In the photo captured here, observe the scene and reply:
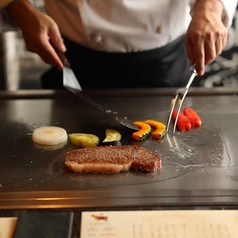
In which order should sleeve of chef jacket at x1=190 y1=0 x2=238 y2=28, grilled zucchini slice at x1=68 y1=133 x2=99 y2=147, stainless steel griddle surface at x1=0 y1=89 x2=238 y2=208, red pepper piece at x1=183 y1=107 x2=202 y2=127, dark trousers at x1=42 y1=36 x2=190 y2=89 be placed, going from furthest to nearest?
dark trousers at x1=42 y1=36 x2=190 y2=89, sleeve of chef jacket at x1=190 y1=0 x2=238 y2=28, red pepper piece at x1=183 y1=107 x2=202 y2=127, grilled zucchini slice at x1=68 y1=133 x2=99 y2=147, stainless steel griddle surface at x1=0 y1=89 x2=238 y2=208

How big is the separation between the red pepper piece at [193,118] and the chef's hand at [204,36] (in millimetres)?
93

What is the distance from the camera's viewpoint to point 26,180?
0.91 metres

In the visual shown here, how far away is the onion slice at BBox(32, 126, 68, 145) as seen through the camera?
105 cm

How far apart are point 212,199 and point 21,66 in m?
1.66

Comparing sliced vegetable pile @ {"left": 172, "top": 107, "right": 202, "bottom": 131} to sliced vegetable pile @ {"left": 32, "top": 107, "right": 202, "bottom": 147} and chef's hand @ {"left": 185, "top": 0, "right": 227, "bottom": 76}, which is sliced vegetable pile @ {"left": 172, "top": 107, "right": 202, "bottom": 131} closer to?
sliced vegetable pile @ {"left": 32, "top": 107, "right": 202, "bottom": 147}

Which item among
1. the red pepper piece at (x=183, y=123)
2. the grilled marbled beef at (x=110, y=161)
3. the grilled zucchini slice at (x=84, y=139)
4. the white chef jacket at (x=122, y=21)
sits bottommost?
the grilled marbled beef at (x=110, y=161)

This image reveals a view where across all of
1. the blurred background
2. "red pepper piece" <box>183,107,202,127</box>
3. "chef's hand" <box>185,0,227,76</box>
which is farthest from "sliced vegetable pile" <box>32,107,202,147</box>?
the blurred background

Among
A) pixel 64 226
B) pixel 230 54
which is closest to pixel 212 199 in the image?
pixel 64 226

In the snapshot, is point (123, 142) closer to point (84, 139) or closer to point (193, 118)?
point (84, 139)

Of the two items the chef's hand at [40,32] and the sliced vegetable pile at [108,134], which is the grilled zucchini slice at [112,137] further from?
the chef's hand at [40,32]

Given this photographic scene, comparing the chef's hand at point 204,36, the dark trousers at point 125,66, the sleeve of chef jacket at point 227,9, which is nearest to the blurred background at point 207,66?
the dark trousers at point 125,66

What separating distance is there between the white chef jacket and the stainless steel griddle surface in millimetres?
148

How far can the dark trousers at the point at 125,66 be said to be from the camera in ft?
4.62

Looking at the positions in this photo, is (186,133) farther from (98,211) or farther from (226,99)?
(98,211)
